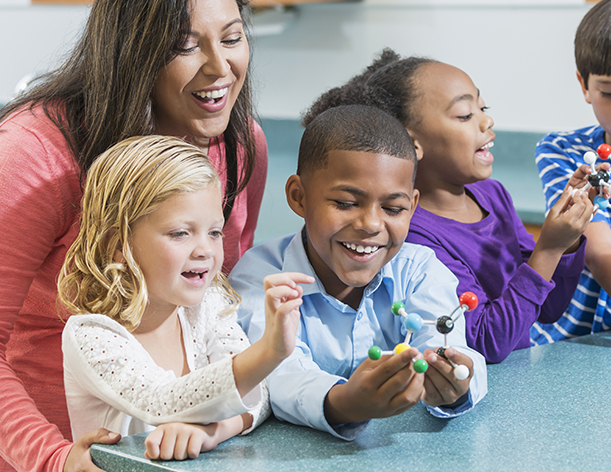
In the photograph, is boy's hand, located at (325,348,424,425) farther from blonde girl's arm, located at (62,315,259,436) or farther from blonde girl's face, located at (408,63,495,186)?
blonde girl's face, located at (408,63,495,186)

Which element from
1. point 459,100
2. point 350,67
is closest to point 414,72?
point 459,100

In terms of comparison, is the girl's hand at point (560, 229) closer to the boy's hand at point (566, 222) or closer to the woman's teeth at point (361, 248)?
the boy's hand at point (566, 222)

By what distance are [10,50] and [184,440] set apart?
12.7ft

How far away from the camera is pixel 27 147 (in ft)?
3.37


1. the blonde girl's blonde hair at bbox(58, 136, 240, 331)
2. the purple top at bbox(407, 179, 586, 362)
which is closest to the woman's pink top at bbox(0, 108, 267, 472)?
the blonde girl's blonde hair at bbox(58, 136, 240, 331)

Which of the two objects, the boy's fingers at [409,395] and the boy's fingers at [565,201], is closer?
the boy's fingers at [409,395]

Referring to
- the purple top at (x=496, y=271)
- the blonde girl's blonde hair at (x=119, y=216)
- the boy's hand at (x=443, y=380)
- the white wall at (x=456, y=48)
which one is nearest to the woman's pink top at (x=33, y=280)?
the blonde girl's blonde hair at (x=119, y=216)

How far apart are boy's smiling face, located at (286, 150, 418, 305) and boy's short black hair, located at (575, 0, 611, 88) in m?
0.61

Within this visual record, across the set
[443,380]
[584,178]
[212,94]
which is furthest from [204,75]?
[584,178]

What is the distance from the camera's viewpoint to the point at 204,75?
3.47 ft

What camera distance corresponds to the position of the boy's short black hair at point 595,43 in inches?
54.3

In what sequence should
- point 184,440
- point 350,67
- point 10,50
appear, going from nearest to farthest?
point 184,440, point 350,67, point 10,50

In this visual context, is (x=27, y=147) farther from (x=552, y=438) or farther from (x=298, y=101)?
(x=298, y=101)

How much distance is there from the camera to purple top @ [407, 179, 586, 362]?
1.10 metres
